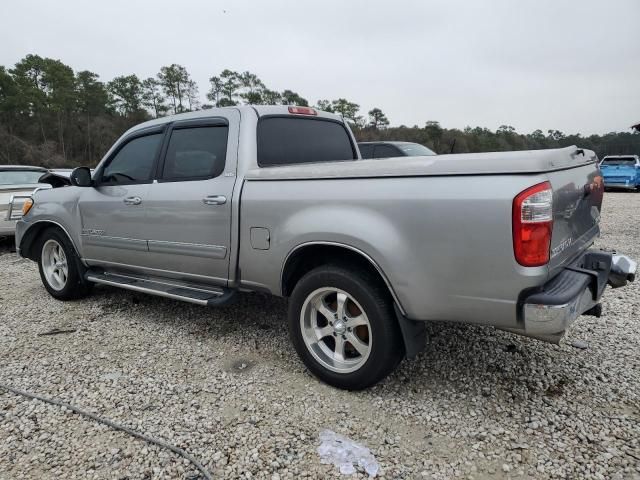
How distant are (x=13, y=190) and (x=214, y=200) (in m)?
6.10

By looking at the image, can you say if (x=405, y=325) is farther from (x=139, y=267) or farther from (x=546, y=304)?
(x=139, y=267)

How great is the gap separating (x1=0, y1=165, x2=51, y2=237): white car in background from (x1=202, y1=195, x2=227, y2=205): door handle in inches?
187

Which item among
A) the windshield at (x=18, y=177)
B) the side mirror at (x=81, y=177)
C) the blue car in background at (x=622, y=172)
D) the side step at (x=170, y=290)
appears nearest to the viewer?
the side step at (x=170, y=290)

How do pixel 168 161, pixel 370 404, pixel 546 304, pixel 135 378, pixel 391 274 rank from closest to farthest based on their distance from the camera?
pixel 546 304, pixel 391 274, pixel 370 404, pixel 135 378, pixel 168 161

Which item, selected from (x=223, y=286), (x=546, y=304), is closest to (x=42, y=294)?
(x=223, y=286)

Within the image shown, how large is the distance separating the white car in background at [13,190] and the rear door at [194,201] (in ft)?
13.5

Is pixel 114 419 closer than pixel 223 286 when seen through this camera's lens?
Yes

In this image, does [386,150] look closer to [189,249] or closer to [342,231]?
[189,249]

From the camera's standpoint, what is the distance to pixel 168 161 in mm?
3602

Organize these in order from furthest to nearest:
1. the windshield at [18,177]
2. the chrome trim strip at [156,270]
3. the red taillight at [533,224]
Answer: the windshield at [18,177] < the chrome trim strip at [156,270] < the red taillight at [533,224]

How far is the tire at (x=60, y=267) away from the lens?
4402 mm

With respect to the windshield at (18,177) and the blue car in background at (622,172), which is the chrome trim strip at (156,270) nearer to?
the windshield at (18,177)

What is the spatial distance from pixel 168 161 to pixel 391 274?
2.25 m

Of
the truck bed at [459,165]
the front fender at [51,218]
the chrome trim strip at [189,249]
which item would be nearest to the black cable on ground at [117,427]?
the chrome trim strip at [189,249]
